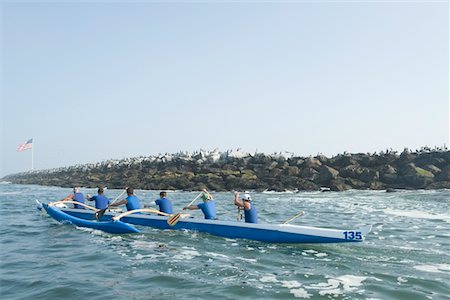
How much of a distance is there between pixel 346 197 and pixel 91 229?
17911mm

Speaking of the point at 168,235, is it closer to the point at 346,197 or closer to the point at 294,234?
the point at 294,234

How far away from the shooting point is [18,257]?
401 inches

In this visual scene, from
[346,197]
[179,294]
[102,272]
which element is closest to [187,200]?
[346,197]

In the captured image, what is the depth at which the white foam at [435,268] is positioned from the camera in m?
8.68

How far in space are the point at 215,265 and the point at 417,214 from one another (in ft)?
43.0

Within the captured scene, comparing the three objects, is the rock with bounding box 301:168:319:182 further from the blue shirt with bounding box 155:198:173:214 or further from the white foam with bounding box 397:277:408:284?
the white foam with bounding box 397:277:408:284

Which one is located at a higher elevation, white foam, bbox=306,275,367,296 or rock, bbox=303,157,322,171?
rock, bbox=303,157,322,171

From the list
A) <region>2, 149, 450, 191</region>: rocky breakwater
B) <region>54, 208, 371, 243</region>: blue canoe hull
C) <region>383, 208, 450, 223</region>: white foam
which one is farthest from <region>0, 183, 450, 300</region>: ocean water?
<region>2, 149, 450, 191</region>: rocky breakwater

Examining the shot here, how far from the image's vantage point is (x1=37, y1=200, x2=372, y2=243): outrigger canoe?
10797 millimetres

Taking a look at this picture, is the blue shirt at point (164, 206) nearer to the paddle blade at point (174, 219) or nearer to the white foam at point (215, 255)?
the paddle blade at point (174, 219)

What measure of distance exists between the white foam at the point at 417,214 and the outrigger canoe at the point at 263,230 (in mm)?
8080

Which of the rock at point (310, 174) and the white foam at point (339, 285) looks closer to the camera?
the white foam at point (339, 285)

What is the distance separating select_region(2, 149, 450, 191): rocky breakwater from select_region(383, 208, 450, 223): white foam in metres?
11.4

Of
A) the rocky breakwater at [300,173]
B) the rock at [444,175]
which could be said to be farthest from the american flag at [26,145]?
the rock at [444,175]
